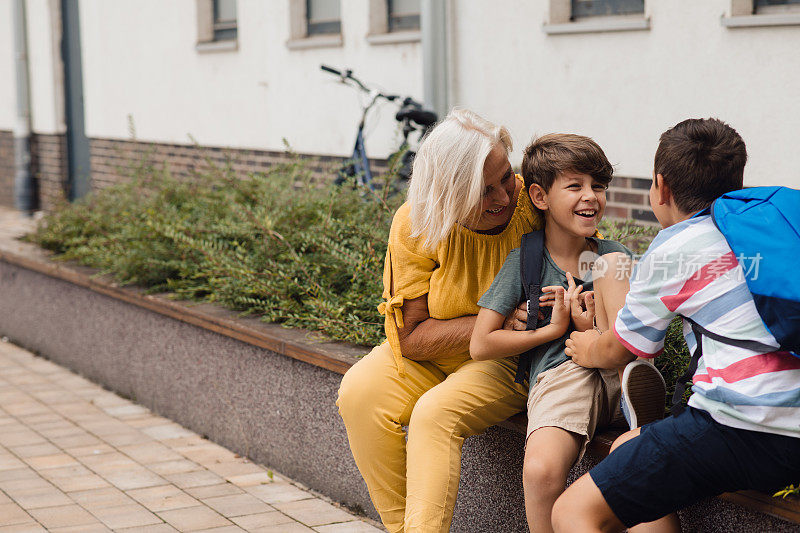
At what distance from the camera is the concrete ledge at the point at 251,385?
333 centimetres

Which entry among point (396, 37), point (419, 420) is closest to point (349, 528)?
point (419, 420)

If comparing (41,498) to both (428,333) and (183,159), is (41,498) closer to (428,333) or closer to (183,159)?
(428,333)

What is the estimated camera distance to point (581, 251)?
3045mm

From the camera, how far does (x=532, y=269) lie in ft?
9.82

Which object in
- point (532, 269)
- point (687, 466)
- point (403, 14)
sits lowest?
point (687, 466)

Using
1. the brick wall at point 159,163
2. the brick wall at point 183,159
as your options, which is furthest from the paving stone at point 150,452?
the brick wall at point 183,159

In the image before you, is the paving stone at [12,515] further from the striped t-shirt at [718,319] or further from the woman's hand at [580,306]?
the striped t-shirt at [718,319]

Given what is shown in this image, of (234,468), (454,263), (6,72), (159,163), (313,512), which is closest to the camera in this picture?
(454,263)

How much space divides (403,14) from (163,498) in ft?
15.6

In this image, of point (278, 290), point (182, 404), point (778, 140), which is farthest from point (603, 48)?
point (182, 404)

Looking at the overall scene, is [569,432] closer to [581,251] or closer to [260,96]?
[581,251]

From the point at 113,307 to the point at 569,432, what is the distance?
4.06 m

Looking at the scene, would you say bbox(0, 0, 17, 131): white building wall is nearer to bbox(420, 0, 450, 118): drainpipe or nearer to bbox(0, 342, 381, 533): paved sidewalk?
bbox(420, 0, 450, 118): drainpipe

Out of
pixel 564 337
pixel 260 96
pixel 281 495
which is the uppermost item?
pixel 260 96
